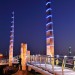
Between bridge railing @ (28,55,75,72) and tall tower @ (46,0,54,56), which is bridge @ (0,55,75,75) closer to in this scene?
bridge railing @ (28,55,75,72)

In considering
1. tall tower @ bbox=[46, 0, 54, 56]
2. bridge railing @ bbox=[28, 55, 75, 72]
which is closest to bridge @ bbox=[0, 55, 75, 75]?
bridge railing @ bbox=[28, 55, 75, 72]

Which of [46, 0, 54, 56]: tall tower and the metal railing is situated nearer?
the metal railing

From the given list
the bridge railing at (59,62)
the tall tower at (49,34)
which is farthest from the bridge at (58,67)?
the tall tower at (49,34)

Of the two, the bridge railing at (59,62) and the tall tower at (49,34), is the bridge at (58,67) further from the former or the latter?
the tall tower at (49,34)

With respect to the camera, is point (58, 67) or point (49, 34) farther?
point (49, 34)

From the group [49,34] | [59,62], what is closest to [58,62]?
[59,62]

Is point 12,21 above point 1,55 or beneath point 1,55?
above

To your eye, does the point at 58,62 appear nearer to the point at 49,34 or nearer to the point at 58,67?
the point at 58,67

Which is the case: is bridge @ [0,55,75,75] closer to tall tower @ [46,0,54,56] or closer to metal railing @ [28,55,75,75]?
metal railing @ [28,55,75,75]

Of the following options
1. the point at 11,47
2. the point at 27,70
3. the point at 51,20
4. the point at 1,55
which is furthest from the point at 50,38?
the point at 1,55

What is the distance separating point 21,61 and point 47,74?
13.3m

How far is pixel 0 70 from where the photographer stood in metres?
37.2

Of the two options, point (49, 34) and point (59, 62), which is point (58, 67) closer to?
point (59, 62)

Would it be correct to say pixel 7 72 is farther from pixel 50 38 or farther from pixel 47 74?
pixel 47 74
